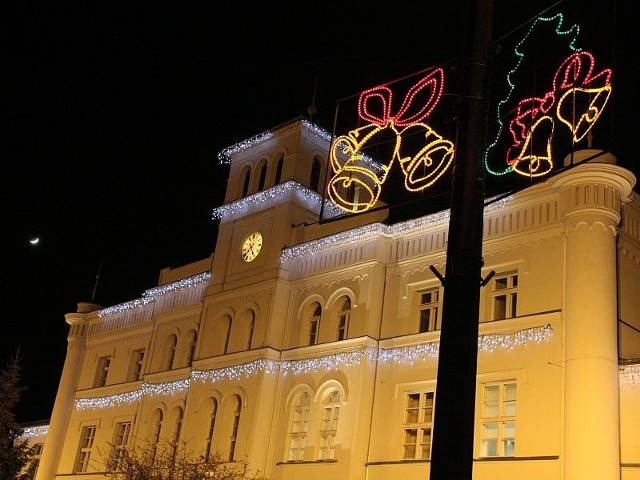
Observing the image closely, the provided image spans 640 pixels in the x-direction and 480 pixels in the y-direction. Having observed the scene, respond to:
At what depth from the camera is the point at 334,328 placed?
2478cm

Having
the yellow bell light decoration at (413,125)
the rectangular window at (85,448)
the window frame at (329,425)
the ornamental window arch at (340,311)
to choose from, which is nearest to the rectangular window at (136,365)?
the rectangular window at (85,448)

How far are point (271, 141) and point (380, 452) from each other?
12.5 metres

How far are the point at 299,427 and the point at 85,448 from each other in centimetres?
1325

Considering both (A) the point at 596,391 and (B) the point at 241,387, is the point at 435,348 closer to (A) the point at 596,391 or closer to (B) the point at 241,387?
(A) the point at 596,391

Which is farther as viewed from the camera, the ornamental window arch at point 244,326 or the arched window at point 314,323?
the ornamental window arch at point 244,326

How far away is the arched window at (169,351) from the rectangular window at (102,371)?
16.1 feet

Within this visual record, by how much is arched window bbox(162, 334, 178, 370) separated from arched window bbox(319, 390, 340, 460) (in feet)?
30.9

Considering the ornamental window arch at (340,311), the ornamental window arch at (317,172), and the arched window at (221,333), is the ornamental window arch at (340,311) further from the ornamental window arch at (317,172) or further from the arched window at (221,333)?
the ornamental window arch at (317,172)

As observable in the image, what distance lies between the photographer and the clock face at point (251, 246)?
28.2 m

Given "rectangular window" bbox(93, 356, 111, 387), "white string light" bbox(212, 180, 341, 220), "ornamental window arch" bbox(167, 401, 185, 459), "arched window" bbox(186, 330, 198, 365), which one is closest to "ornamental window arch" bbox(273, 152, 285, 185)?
"white string light" bbox(212, 180, 341, 220)

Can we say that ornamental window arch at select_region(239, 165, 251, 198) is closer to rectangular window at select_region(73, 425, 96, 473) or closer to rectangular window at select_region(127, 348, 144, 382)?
rectangular window at select_region(127, 348, 144, 382)

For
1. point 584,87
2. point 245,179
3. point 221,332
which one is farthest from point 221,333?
point 584,87

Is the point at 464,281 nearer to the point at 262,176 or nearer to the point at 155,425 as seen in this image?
the point at 262,176

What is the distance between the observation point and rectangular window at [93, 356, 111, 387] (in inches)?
1384
